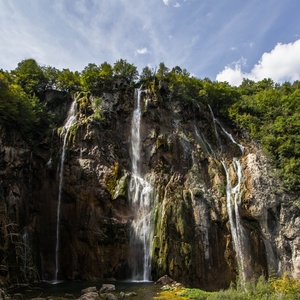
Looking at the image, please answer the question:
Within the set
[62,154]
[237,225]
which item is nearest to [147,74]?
[62,154]

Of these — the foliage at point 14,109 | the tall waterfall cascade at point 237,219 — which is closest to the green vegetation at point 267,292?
the tall waterfall cascade at point 237,219

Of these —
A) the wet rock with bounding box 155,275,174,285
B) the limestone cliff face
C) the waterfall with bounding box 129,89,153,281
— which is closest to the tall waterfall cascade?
the limestone cliff face

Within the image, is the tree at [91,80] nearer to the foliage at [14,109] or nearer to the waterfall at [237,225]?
the foliage at [14,109]

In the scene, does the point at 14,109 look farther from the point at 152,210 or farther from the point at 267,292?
the point at 267,292

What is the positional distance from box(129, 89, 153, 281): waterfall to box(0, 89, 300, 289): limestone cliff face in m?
0.42

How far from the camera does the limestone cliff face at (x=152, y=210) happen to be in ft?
79.0

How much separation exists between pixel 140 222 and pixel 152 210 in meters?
1.38

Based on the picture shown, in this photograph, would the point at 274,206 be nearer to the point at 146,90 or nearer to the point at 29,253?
the point at 146,90

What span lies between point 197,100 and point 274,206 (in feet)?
56.8

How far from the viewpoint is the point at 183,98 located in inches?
1455

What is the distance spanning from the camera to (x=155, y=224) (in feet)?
81.8

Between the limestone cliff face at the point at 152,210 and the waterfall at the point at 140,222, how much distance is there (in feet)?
1.37

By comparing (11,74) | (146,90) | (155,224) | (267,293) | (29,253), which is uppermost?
(11,74)

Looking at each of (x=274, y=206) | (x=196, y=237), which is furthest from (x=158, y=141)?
(x=274, y=206)
